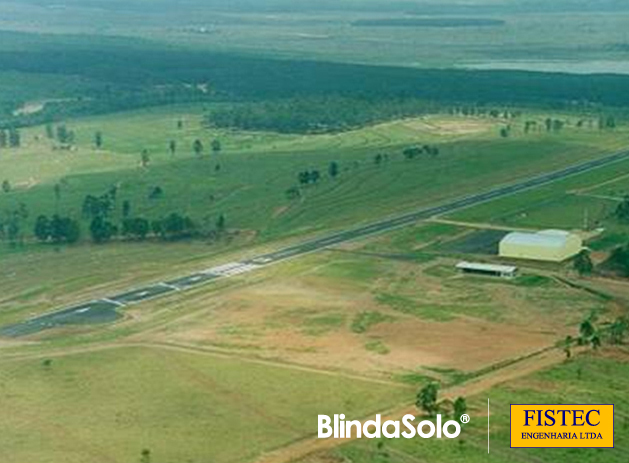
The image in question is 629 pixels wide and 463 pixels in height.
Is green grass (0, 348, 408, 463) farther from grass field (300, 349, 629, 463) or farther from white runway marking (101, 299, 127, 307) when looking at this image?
white runway marking (101, 299, 127, 307)

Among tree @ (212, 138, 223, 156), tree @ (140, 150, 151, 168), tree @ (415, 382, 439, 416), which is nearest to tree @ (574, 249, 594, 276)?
tree @ (415, 382, 439, 416)

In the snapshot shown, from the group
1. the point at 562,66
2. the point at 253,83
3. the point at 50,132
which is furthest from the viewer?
the point at 562,66

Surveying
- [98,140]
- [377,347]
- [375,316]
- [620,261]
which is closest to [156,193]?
[98,140]

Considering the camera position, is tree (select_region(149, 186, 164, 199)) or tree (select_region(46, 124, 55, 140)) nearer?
tree (select_region(149, 186, 164, 199))

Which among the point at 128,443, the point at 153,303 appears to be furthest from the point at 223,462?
the point at 153,303

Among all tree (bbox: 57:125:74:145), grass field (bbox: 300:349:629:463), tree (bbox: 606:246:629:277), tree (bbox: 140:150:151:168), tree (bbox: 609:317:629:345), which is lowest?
grass field (bbox: 300:349:629:463)

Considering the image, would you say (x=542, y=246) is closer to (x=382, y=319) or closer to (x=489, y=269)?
(x=489, y=269)

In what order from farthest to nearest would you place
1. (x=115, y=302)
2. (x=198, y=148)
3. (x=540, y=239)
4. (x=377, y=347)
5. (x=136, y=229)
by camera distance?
(x=198, y=148), (x=136, y=229), (x=540, y=239), (x=115, y=302), (x=377, y=347)

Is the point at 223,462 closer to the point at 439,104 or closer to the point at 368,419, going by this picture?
the point at 368,419
